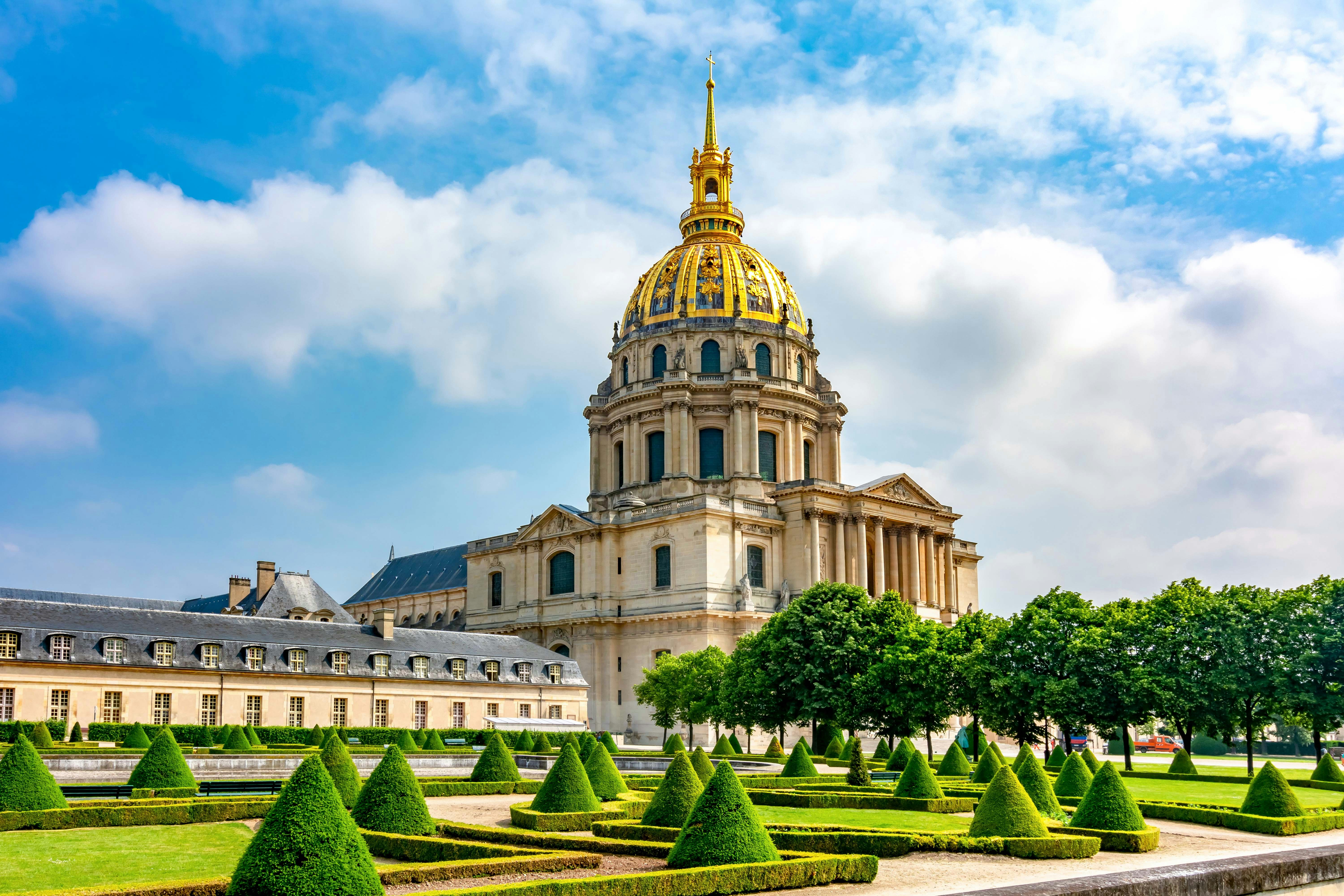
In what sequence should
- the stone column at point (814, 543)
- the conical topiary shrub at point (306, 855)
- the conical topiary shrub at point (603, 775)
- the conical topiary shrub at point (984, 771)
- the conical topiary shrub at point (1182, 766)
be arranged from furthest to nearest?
the stone column at point (814, 543) < the conical topiary shrub at point (1182, 766) < the conical topiary shrub at point (984, 771) < the conical topiary shrub at point (603, 775) < the conical topiary shrub at point (306, 855)

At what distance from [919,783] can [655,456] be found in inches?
→ 2307

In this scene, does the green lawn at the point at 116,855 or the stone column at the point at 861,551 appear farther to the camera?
the stone column at the point at 861,551

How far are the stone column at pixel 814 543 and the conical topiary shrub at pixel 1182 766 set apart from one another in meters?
31.6

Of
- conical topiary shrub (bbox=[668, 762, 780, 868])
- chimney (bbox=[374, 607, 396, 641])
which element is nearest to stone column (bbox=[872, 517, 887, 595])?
chimney (bbox=[374, 607, 396, 641])

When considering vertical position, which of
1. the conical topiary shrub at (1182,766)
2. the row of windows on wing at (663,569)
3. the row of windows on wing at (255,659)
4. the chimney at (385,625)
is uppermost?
the row of windows on wing at (663,569)

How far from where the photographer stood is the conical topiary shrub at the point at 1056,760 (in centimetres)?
4212

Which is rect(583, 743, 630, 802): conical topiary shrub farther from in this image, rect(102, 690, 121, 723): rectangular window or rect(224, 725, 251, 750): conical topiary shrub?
rect(102, 690, 121, 723): rectangular window

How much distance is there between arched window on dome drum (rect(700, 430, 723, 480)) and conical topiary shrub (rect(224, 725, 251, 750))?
4717cm

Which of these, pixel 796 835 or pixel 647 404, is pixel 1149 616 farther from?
pixel 647 404

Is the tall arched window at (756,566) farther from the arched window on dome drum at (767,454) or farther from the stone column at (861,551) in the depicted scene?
the arched window on dome drum at (767,454)

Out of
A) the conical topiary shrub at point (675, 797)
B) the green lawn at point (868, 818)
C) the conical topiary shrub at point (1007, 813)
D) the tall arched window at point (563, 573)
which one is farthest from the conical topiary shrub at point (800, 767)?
the tall arched window at point (563, 573)

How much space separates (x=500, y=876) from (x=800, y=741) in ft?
72.0

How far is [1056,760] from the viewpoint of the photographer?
42.4 metres

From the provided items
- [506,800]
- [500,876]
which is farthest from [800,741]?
[500,876]
